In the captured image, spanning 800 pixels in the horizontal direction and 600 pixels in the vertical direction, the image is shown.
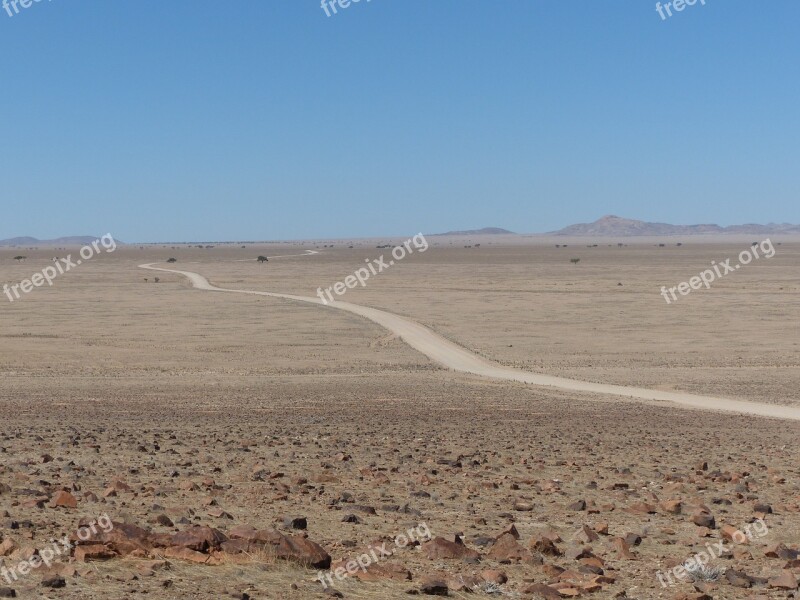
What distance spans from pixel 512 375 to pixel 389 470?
63.5 ft

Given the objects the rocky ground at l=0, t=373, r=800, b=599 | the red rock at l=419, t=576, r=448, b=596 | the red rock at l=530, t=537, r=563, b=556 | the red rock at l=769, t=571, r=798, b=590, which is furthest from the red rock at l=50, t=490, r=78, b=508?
the red rock at l=769, t=571, r=798, b=590

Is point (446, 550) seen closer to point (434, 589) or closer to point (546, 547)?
point (546, 547)

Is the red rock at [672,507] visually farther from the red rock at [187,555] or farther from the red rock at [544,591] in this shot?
the red rock at [187,555]

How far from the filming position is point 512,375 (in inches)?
1257

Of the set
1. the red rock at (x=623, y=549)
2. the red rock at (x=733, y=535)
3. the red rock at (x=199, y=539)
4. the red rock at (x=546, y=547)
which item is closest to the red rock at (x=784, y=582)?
the red rock at (x=623, y=549)

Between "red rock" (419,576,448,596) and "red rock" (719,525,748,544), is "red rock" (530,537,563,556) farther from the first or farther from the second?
"red rock" (719,525,748,544)

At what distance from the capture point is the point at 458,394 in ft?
84.5

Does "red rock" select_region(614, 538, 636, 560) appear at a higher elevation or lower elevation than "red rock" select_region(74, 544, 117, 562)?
lower

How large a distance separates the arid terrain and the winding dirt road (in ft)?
2.60

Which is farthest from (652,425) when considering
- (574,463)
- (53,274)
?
(53,274)

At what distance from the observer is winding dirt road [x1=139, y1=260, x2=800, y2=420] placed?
79.9ft

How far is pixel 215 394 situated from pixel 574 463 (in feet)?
43.2

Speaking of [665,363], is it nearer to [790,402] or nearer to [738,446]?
[790,402]

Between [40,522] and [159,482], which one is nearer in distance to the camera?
[40,522]
